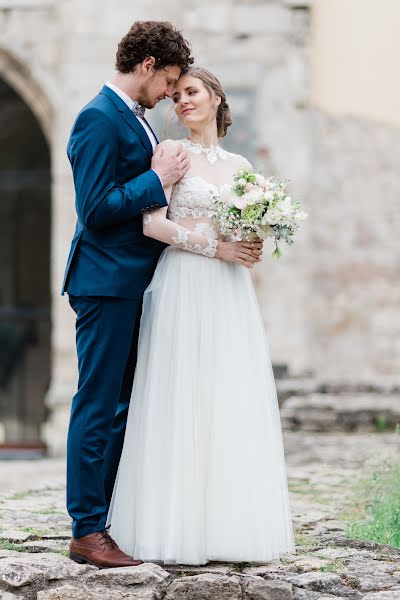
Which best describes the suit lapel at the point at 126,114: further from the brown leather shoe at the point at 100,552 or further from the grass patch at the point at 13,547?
the grass patch at the point at 13,547

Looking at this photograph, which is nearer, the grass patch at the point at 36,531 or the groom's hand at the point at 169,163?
the groom's hand at the point at 169,163

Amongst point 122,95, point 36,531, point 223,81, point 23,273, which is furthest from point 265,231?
point 23,273

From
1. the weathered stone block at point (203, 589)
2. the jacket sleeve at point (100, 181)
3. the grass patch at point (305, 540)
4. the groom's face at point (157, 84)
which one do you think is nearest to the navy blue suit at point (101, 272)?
the jacket sleeve at point (100, 181)

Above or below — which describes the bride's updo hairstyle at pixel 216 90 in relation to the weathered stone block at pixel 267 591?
above

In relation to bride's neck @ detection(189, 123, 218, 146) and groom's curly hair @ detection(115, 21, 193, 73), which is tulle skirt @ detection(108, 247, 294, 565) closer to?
bride's neck @ detection(189, 123, 218, 146)

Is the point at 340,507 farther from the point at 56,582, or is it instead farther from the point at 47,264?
the point at 47,264

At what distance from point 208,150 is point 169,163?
255mm

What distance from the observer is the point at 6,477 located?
6938 mm

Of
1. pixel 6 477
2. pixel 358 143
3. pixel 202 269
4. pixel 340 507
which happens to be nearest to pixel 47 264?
pixel 358 143

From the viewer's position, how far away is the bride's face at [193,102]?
407cm

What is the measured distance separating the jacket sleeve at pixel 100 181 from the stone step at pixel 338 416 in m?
4.98

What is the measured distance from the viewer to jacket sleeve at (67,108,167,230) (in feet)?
12.3

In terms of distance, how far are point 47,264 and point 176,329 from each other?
1176 centimetres

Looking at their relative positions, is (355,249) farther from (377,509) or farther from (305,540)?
(305,540)
